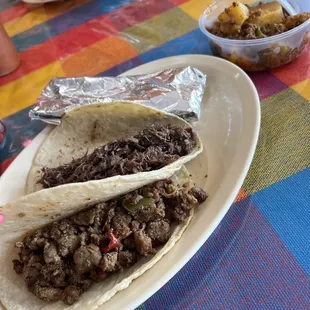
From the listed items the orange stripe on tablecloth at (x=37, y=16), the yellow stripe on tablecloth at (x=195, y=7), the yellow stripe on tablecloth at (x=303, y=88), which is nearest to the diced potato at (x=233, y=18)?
the yellow stripe on tablecloth at (x=303, y=88)

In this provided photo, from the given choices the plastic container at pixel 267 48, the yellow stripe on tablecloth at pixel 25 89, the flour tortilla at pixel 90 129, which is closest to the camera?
the flour tortilla at pixel 90 129

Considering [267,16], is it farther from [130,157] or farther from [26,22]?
[26,22]

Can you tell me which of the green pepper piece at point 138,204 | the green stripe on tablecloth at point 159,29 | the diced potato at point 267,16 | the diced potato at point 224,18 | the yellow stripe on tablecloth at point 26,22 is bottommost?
the green pepper piece at point 138,204

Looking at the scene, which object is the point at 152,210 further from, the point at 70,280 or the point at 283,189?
the point at 283,189

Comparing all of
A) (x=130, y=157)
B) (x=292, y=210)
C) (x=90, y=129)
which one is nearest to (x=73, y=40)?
(x=90, y=129)

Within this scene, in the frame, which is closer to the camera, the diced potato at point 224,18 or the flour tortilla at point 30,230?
the flour tortilla at point 30,230

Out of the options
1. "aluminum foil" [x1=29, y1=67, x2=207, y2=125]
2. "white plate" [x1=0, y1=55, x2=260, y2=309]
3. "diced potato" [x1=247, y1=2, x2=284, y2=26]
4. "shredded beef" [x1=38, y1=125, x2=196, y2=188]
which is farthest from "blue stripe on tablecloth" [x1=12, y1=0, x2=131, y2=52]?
"shredded beef" [x1=38, y1=125, x2=196, y2=188]

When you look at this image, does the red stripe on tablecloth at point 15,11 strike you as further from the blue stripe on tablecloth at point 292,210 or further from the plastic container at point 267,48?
the blue stripe on tablecloth at point 292,210

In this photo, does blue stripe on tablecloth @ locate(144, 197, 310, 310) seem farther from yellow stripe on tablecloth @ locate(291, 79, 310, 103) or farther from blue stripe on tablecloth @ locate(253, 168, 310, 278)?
yellow stripe on tablecloth @ locate(291, 79, 310, 103)
